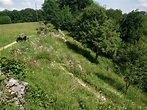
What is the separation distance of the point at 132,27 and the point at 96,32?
74.5 feet

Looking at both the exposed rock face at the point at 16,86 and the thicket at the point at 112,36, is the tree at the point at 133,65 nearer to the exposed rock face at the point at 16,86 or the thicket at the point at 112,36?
the thicket at the point at 112,36

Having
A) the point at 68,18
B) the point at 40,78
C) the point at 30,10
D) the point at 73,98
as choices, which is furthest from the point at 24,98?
the point at 30,10

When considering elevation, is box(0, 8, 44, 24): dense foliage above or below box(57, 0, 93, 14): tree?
below

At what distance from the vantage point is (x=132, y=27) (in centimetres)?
5806

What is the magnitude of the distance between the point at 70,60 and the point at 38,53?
6.83 meters

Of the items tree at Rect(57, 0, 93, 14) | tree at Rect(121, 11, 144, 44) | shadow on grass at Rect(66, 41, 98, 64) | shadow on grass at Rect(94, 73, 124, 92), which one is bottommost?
shadow on grass at Rect(94, 73, 124, 92)

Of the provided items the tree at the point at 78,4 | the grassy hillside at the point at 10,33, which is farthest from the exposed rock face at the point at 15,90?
the tree at the point at 78,4

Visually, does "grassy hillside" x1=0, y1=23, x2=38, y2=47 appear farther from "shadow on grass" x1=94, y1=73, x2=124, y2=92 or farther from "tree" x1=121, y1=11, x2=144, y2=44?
"tree" x1=121, y1=11, x2=144, y2=44

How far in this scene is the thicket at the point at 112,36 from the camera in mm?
31156

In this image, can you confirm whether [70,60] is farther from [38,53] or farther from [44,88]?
[44,88]

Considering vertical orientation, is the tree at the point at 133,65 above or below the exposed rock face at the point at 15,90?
below

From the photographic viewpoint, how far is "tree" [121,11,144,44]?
2270 inches

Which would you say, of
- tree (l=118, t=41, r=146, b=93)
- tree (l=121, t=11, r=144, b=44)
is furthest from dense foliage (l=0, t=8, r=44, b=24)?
tree (l=118, t=41, r=146, b=93)

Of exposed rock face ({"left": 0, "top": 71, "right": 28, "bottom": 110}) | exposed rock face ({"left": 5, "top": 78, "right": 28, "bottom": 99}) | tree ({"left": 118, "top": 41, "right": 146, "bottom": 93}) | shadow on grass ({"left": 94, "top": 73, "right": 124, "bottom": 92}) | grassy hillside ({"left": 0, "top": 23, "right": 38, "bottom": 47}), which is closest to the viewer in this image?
exposed rock face ({"left": 0, "top": 71, "right": 28, "bottom": 110})
